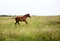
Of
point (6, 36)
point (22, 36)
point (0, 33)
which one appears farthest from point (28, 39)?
point (0, 33)

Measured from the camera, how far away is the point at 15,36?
15.3 metres

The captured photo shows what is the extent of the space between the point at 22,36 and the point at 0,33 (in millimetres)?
2158

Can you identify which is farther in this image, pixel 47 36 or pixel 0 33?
pixel 0 33

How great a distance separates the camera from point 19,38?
1498 centimetres

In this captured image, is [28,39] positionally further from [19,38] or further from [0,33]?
[0,33]

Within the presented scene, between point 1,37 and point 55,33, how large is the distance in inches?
164

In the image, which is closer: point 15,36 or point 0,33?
point 15,36

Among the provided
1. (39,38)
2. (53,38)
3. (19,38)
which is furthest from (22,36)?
(53,38)

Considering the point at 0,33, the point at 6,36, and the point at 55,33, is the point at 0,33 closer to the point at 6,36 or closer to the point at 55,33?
the point at 6,36

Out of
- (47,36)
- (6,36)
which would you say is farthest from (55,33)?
(6,36)

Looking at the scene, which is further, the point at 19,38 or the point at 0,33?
the point at 0,33

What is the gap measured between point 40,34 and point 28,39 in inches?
48.2

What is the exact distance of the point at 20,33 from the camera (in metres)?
15.9

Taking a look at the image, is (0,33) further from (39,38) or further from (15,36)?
(39,38)
